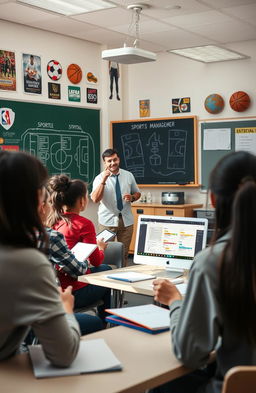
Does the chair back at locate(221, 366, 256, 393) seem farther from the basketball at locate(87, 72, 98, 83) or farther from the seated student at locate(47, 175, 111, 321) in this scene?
the basketball at locate(87, 72, 98, 83)

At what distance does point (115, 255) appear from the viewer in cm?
450

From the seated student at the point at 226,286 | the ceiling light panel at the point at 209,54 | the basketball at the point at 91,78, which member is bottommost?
the seated student at the point at 226,286

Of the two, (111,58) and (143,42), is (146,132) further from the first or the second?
(111,58)

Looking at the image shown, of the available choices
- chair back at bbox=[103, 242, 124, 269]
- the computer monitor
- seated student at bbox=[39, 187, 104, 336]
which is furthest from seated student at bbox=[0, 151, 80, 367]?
Answer: chair back at bbox=[103, 242, 124, 269]

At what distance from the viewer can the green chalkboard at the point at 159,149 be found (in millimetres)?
7879

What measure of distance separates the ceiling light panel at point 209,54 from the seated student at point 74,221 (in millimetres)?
3518

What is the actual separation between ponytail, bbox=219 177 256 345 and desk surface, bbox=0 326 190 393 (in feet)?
0.95

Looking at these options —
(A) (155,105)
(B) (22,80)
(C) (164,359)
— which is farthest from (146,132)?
(C) (164,359)

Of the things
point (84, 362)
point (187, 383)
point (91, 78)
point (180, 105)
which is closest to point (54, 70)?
point (91, 78)

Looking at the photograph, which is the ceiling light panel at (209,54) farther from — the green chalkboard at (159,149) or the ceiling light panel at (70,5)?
the ceiling light panel at (70,5)

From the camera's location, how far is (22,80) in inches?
263

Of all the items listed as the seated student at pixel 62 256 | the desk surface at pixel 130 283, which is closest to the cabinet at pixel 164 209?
the desk surface at pixel 130 283

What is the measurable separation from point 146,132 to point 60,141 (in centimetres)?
149

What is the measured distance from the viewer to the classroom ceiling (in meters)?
5.77
